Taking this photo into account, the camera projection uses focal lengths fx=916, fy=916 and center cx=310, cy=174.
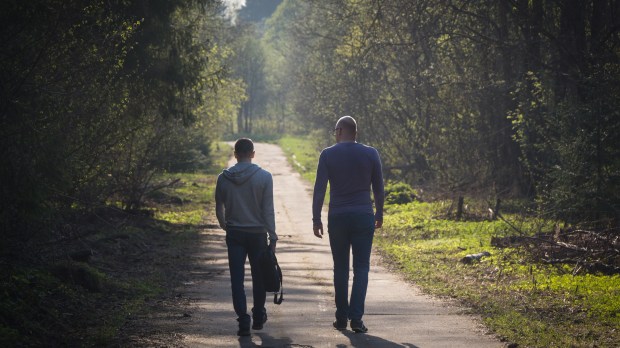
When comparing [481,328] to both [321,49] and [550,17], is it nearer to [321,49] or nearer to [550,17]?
[550,17]

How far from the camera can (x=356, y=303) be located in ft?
31.2

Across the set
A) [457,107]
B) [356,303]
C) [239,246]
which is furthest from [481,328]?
[457,107]

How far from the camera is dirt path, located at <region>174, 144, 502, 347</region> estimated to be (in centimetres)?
894

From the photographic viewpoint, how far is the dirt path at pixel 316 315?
8938 millimetres

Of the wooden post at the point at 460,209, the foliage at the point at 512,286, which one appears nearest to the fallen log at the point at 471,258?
the foliage at the point at 512,286

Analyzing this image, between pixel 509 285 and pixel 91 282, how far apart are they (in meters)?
5.66

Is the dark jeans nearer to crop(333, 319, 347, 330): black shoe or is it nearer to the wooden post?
crop(333, 319, 347, 330): black shoe

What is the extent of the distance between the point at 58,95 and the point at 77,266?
2.22 m

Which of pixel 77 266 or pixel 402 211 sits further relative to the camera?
pixel 402 211

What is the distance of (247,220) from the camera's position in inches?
370

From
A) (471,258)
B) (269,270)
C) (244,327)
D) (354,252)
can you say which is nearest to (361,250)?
(354,252)

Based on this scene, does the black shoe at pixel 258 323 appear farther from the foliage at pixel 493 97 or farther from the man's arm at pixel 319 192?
the foliage at pixel 493 97

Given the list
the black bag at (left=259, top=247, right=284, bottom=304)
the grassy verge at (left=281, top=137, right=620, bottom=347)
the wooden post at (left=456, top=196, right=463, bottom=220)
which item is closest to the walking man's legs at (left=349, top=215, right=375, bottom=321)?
the black bag at (left=259, top=247, right=284, bottom=304)

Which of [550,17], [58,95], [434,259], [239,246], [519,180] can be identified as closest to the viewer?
[239,246]
